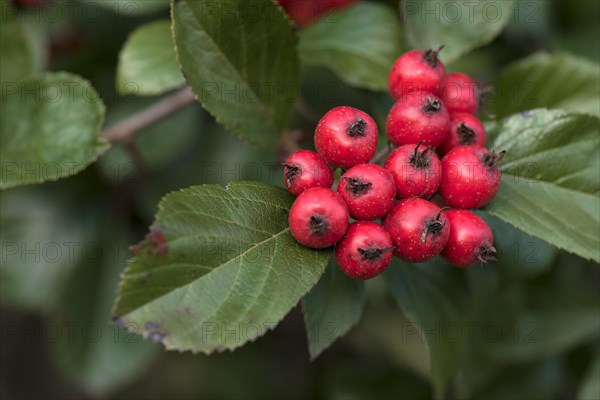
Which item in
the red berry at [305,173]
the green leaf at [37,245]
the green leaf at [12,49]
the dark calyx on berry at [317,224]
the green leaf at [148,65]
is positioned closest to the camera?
the dark calyx on berry at [317,224]

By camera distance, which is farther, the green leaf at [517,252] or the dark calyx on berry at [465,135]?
the green leaf at [517,252]

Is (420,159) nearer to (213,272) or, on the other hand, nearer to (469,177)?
(469,177)

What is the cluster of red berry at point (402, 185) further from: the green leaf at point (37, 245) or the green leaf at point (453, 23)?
the green leaf at point (37, 245)

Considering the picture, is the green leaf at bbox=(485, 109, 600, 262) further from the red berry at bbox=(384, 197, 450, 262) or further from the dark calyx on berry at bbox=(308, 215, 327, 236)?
the dark calyx on berry at bbox=(308, 215, 327, 236)

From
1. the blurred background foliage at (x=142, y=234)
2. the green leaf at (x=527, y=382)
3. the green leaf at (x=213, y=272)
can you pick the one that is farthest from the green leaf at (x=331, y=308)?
the green leaf at (x=527, y=382)

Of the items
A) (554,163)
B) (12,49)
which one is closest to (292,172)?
(554,163)

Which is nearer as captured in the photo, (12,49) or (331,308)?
(331,308)

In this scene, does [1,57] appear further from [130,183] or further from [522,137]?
[522,137]
